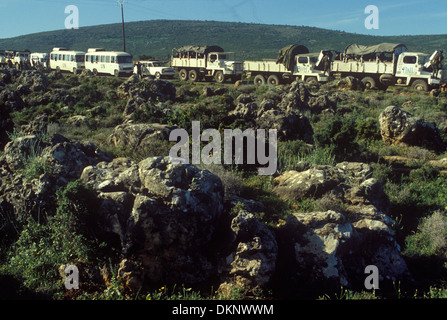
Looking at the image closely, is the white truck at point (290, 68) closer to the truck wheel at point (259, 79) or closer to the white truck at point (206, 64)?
the truck wheel at point (259, 79)

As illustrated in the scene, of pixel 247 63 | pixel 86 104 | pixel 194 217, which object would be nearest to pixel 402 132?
pixel 194 217

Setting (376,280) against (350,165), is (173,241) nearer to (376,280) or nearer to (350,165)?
(376,280)

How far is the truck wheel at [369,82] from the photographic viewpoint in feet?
77.1

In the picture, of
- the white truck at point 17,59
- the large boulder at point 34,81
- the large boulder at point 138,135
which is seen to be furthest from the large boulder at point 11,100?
the white truck at point 17,59

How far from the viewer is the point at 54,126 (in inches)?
444

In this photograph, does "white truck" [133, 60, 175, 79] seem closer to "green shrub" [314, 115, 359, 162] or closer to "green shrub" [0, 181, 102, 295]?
"green shrub" [314, 115, 359, 162]

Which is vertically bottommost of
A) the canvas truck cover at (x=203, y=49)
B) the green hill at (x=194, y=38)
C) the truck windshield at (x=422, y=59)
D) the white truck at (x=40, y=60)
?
the truck windshield at (x=422, y=59)

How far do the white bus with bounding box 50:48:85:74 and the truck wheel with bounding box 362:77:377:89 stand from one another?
1070 inches

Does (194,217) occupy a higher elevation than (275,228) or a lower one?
higher

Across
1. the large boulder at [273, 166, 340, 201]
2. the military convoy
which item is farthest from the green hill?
the large boulder at [273, 166, 340, 201]

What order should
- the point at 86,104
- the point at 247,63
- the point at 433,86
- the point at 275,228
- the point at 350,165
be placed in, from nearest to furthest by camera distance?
1. the point at 275,228
2. the point at 350,165
3. the point at 86,104
4. the point at 433,86
5. the point at 247,63

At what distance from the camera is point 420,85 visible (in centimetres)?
2203

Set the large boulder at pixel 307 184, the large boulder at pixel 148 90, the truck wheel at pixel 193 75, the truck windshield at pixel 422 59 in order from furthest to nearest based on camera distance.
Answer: the truck wheel at pixel 193 75, the truck windshield at pixel 422 59, the large boulder at pixel 148 90, the large boulder at pixel 307 184
